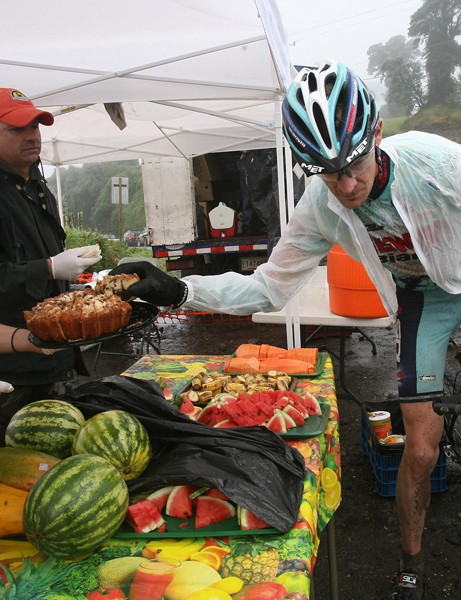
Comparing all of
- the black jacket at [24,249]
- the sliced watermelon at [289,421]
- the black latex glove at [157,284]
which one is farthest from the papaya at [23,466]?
the black jacket at [24,249]

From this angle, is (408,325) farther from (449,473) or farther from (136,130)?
(136,130)

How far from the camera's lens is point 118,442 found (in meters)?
→ 1.65

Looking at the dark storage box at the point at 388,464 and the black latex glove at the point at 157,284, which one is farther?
the dark storage box at the point at 388,464

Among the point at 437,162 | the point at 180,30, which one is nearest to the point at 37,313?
the point at 437,162

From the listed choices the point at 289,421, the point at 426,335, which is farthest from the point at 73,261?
the point at 426,335

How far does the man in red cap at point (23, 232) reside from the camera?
279 centimetres

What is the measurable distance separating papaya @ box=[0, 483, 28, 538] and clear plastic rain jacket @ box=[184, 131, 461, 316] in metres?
1.14

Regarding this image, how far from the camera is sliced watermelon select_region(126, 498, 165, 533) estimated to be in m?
1.52

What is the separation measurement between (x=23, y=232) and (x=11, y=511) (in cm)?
183

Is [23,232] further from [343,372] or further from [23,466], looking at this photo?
[343,372]

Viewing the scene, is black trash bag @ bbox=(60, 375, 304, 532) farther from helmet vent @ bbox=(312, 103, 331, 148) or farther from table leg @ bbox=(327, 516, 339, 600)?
helmet vent @ bbox=(312, 103, 331, 148)

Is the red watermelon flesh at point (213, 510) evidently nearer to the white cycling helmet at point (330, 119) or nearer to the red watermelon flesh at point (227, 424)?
the red watermelon flesh at point (227, 424)

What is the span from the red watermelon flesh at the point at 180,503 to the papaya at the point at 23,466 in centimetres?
40

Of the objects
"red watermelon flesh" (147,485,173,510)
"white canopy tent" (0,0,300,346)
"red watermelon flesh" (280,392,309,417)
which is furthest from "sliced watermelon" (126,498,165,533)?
"white canopy tent" (0,0,300,346)
